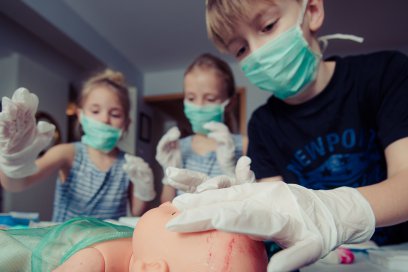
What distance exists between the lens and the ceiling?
103 inches

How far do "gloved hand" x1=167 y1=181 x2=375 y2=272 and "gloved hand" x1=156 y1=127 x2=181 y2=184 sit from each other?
839 mm

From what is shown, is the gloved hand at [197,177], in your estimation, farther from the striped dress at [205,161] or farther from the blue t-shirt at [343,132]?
the striped dress at [205,161]

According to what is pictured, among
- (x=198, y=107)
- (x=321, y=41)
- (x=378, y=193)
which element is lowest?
(x=378, y=193)

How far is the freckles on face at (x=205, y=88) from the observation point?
1.30 meters

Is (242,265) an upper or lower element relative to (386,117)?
lower

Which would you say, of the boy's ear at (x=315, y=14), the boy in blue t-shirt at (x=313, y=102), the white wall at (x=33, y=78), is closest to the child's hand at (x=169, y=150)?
the boy in blue t-shirt at (x=313, y=102)

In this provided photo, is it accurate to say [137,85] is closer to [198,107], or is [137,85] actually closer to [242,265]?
[198,107]

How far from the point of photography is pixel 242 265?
386 millimetres

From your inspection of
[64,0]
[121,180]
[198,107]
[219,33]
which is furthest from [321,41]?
[64,0]

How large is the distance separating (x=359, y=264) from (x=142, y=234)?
1.43ft

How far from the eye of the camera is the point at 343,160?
831mm

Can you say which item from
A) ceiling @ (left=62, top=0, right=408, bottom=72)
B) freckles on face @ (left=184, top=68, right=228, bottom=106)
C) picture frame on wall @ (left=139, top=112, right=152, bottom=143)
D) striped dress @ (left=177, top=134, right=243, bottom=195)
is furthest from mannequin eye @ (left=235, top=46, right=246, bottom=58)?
picture frame on wall @ (left=139, top=112, right=152, bottom=143)

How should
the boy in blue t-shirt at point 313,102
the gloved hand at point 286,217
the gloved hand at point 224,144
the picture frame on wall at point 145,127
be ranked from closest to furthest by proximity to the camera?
the gloved hand at point 286,217, the boy in blue t-shirt at point 313,102, the gloved hand at point 224,144, the picture frame on wall at point 145,127

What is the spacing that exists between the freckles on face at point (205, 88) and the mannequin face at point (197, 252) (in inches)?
35.5
